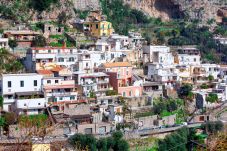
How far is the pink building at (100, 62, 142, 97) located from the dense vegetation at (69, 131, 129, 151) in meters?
5.02

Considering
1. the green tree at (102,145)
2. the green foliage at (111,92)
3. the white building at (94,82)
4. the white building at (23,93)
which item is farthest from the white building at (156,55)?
the green tree at (102,145)

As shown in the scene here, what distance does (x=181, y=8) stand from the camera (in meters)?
36.9

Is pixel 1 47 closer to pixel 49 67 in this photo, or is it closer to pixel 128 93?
pixel 49 67

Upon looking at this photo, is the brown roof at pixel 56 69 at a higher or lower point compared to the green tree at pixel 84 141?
higher

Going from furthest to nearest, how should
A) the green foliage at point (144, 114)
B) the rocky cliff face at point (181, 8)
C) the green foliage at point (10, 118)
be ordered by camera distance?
the rocky cliff face at point (181, 8) < the green foliage at point (144, 114) < the green foliage at point (10, 118)

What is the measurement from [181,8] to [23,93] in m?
19.8

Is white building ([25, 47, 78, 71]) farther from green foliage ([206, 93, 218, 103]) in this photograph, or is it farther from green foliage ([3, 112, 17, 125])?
green foliage ([206, 93, 218, 103])

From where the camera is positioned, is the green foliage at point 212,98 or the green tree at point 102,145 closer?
the green tree at point 102,145

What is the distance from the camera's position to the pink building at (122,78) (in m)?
21.9

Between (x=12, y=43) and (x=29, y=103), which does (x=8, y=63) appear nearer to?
(x=12, y=43)

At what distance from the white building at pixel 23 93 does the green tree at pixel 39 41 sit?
383 centimetres

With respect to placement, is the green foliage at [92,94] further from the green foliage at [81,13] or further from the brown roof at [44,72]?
the green foliage at [81,13]

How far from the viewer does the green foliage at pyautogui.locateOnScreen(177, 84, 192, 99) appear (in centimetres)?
2326

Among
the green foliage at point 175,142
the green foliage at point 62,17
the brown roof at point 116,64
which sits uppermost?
the green foliage at point 62,17
